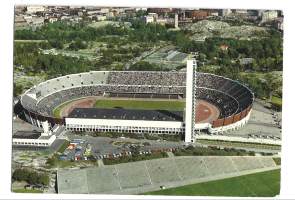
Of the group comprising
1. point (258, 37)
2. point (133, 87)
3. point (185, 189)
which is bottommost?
point (185, 189)

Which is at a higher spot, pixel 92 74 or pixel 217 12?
pixel 217 12

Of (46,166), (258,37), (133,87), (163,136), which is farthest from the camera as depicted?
(258,37)

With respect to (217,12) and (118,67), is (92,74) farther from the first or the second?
(217,12)

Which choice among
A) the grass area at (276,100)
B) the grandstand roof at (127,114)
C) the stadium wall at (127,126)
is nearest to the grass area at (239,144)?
the stadium wall at (127,126)

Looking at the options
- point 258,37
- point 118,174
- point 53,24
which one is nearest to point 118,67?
Answer: point 53,24

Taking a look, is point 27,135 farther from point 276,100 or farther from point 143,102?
point 276,100

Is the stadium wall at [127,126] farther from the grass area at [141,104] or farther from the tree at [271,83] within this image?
the tree at [271,83]

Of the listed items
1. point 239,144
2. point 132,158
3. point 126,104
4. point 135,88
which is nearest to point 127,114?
point 126,104
